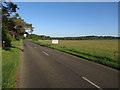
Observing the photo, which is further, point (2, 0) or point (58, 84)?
point (2, 0)

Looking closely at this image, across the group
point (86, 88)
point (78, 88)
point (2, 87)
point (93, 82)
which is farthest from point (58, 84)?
point (2, 87)

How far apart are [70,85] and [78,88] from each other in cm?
46

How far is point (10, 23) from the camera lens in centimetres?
2155

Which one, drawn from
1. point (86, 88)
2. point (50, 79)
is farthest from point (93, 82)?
point (50, 79)

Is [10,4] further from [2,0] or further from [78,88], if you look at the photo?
[78,88]

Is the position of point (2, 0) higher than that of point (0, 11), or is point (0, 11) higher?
point (2, 0)

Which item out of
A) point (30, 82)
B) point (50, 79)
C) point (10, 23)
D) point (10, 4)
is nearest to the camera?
point (30, 82)

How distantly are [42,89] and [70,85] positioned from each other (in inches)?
54.0

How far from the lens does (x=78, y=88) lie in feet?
16.2

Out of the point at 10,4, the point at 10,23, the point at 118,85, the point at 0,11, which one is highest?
the point at 10,4

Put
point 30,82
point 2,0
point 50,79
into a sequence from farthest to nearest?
point 2,0 < point 50,79 < point 30,82

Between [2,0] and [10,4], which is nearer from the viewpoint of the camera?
[2,0]

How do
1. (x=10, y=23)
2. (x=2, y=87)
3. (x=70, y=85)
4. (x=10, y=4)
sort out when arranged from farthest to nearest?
(x=10, y=23), (x=10, y=4), (x=70, y=85), (x=2, y=87)

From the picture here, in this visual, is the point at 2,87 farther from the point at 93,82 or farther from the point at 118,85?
the point at 118,85
